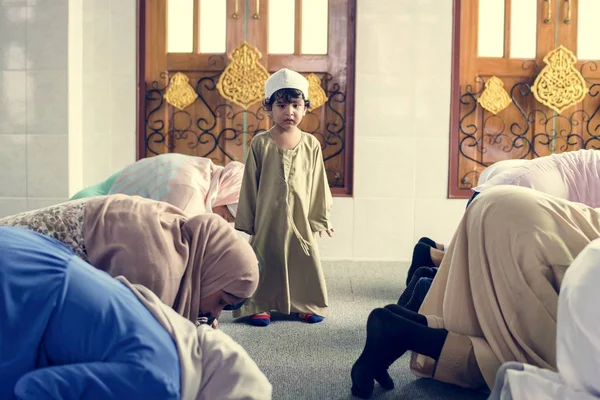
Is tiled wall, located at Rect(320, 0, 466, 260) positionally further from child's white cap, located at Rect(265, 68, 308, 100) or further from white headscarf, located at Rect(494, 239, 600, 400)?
white headscarf, located at Rect(494, 239, 600, 400)

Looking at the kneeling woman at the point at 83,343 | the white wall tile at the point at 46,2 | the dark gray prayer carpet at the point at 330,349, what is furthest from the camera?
the white wall tile at the point at 46,2

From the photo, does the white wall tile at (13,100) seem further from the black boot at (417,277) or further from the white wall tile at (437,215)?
the black boot at (417,277)

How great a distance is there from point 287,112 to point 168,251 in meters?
1.42

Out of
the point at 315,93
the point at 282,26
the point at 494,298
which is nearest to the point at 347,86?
the point at 315,93

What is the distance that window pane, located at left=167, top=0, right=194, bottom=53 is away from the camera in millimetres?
4660

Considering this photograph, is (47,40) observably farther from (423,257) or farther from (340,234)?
(423,257)

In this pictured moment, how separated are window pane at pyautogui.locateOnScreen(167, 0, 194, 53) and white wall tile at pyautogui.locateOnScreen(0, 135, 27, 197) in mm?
1121

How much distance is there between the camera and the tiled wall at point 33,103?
441 cm

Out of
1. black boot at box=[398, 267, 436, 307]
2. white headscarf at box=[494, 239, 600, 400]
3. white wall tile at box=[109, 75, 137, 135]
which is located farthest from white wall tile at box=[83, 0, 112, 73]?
white headscarf at box=[494, 239, 600, 400]

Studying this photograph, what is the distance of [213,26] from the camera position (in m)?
4.66

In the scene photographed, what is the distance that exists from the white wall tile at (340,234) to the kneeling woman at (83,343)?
3.10 meters

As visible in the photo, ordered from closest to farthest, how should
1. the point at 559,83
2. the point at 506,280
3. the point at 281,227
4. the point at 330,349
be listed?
the point at 506,280
the point at 330,349
the point at 281,227
the point at 559,83

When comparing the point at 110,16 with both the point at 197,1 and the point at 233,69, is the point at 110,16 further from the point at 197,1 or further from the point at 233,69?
the point at 233,69

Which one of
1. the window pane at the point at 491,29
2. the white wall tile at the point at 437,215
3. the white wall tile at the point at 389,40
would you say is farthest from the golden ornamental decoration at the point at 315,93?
the window pane at the point at 491,29
